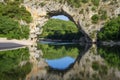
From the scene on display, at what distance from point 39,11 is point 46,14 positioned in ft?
6.83

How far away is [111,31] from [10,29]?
22.8 metres

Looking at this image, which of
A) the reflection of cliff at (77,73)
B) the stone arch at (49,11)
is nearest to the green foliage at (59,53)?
the reflection of cliff at (77,73)

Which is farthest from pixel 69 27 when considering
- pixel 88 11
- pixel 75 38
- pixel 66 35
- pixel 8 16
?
pixel 8 16

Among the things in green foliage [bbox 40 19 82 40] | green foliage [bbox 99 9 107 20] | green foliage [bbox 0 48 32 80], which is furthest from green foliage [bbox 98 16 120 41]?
green foliage [bbox 0 48 32 80]

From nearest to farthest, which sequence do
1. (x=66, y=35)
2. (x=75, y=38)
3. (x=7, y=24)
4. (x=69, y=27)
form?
(x=7, y=24) < (x=75, y=38) < (x=66, y=35) < (x=69, y=27)

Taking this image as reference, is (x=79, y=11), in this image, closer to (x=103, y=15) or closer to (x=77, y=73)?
(x=103, y=15)

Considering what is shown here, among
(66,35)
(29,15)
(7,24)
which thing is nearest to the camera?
(7,24)

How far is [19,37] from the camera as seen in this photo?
68625 millimetres

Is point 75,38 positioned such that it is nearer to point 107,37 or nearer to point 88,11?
point 88,11

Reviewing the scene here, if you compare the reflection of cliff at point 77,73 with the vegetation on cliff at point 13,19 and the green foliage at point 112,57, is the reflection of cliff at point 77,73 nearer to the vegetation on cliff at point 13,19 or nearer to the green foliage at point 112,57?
the green foliage at point 112,57

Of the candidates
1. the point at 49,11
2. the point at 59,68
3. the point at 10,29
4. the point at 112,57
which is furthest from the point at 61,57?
the point at 49,11

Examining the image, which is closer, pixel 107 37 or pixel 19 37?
pixel 19 37

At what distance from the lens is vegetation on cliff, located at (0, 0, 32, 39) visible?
215ft

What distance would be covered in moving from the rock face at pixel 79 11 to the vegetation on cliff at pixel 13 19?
2.85 metres
